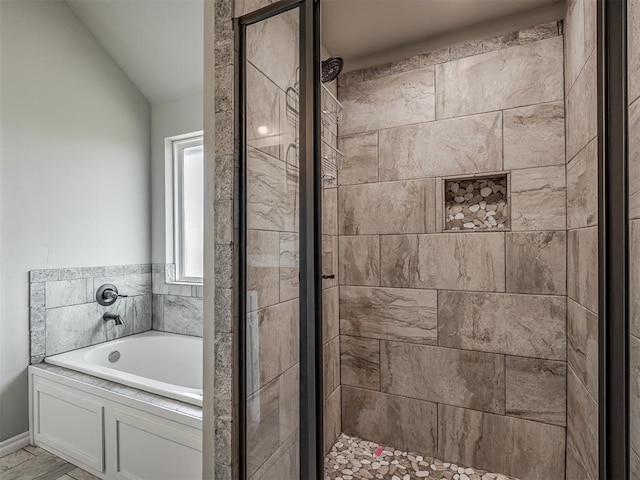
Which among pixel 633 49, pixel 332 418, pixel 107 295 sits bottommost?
pixel 332 418

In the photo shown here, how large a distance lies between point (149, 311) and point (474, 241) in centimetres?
258

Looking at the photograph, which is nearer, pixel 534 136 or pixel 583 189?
pixel 583 189

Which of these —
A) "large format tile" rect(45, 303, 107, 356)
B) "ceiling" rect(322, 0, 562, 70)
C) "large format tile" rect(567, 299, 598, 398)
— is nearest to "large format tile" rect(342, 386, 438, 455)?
"large format tile" rect(567, 299, 598, 398)

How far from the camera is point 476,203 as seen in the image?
1999 millimetres

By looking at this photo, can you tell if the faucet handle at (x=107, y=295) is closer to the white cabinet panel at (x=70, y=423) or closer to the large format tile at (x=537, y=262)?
the white cabinet panel at (x=70, y=423)

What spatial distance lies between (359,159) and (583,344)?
4.87 feet

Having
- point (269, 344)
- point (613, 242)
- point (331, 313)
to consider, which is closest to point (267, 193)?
point (269, 344)

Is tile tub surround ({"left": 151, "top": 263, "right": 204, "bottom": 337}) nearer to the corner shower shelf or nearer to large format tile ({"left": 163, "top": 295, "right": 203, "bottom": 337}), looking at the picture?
large format tile ({"left": 163, "top": 295, "right": 203, "bottom": 337})

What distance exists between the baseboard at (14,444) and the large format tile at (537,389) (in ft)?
9.35

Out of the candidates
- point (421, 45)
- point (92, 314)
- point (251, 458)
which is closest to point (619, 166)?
point (251, 458)

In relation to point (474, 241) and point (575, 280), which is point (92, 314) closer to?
point (474, 241)

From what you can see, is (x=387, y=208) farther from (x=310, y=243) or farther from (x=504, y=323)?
(x=310, y=243)

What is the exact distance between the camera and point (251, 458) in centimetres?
125

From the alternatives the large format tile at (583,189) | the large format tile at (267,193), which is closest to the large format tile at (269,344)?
the large format tile at (267,193)
